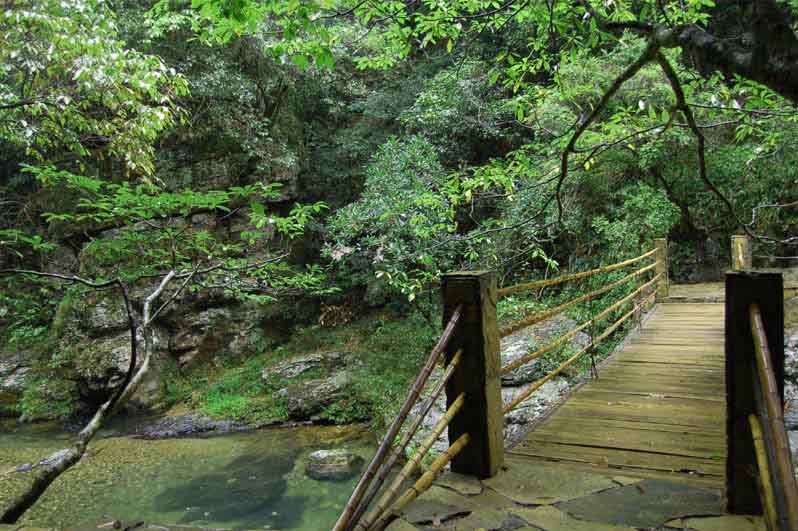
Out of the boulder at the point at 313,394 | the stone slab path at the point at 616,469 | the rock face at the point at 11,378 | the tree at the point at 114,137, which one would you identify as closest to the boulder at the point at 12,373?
the rock face at the point at 11,378

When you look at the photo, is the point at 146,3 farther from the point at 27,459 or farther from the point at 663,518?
the point at 663,518

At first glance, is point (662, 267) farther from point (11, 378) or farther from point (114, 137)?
point (11, 378)

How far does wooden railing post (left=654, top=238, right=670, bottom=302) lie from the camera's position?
8.05 meters

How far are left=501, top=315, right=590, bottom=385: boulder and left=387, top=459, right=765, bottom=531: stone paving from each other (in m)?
4.49

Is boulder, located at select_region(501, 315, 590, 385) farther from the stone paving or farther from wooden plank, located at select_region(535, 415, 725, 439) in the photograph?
the stone paving

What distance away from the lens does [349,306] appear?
13.1m

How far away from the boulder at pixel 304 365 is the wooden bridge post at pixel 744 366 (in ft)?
30.4

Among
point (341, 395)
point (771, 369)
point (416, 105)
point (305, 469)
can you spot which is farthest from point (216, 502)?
point (416, 105)

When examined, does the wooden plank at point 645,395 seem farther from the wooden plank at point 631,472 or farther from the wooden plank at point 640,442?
the wooden plank at point 631,472

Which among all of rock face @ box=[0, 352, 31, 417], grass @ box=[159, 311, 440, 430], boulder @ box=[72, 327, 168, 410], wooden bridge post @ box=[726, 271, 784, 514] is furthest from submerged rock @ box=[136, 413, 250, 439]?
wooden bridge post @ box=[726, 271, 784, 514]

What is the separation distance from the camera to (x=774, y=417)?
68.4 inches

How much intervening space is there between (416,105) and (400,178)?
2730 mm

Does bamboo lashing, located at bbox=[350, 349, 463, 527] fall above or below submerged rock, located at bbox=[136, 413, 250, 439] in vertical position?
above

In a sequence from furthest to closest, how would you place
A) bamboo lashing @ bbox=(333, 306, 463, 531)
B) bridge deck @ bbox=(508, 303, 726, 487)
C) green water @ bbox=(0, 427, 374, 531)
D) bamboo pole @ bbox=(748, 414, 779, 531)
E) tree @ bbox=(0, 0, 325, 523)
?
green water @ bbox=(0, 427, 374, 531)
tree @ bbox=(0, 0, 325, 523)
bridge deck @ bbox=(508, 303, 726, 487)
bamboo lashing @ bbox=(333, 306, 463, 531)
bamboo pole @ bbox=(748, 414, 779, 531)
